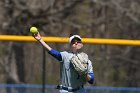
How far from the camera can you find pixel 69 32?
15.0 metres

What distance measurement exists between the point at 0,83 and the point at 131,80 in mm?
2006

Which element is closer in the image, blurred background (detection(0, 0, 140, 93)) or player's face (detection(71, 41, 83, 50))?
player's face (detection(71, 41, 83, 50))

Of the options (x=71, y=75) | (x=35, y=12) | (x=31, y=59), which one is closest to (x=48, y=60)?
(x=31, y=59)

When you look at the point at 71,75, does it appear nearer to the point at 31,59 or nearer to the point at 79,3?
the point at 31,59

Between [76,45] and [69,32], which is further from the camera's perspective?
[69,32]

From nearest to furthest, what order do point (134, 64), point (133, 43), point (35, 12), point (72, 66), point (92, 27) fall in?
point (72, 66), point (133, 43), point (134, 64), point (35, 12), point (92, 27)

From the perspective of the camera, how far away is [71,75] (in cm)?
759

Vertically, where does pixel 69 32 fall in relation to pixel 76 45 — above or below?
above

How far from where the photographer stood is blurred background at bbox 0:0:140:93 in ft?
32.8

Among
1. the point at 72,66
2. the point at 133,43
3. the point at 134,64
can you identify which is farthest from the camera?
the point at 134,64

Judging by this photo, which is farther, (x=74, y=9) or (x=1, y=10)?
(x=74, y=9)

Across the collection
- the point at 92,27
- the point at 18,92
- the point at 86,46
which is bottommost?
the point at 18,92

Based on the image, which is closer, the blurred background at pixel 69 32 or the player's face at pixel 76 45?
the player's face at pixel 76 45

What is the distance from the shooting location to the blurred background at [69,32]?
9.99 metres
